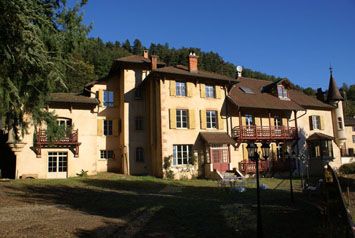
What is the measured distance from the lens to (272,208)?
11.3 metres

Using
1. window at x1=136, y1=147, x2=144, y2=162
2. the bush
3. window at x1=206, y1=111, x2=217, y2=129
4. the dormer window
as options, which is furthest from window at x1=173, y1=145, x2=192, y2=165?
the bush

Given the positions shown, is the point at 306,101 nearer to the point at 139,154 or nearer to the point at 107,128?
the point at 139,154

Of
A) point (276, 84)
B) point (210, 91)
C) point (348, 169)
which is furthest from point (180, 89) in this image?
point (348, 169)

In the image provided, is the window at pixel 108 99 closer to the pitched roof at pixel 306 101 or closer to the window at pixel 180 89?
the window at pixel 180 89

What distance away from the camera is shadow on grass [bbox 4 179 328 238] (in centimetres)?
825

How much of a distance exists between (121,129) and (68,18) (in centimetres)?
1621

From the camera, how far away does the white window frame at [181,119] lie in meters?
22.6

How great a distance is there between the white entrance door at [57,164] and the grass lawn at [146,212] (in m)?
4.11

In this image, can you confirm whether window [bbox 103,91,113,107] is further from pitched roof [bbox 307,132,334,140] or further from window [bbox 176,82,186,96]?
pitched roof [bbox 307,132,334,140]

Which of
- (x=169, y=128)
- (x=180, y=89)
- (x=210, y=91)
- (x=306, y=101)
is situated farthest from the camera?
(x=306, y=101)

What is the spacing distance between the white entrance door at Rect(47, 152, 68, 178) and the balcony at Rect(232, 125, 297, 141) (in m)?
A: 14.0

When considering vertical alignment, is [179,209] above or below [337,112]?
below

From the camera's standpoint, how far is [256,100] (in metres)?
25.6

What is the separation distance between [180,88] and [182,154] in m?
5.41
